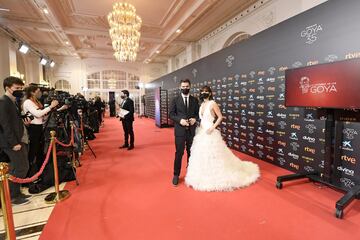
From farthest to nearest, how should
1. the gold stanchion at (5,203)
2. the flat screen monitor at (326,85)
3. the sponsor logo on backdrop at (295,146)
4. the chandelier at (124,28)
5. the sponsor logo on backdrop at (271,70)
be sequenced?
the chandelier at (124,28) → the sponsor logo on backdrop at (271,70) → the sponsor logo on backdrop at (295,146) → the flat screen monitor at (326,85) → the gold stanchion at (5,203)

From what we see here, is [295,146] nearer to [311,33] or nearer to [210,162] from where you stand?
[210,162]

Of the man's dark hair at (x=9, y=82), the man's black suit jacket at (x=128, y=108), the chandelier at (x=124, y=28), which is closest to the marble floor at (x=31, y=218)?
the man's dark hair at (x=9, y=82)

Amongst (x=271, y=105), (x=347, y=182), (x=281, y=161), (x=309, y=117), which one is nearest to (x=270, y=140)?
(x=281, y=161)

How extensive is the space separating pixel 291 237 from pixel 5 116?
321 centimetres

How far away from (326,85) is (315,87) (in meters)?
0.15

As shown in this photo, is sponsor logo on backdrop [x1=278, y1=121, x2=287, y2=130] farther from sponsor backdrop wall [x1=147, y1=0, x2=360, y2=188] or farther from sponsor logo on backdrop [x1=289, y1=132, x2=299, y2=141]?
sponsor logo on backdrop [x1=289, y1=132, x2=299, y2=141]

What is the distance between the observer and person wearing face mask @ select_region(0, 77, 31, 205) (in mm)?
2430

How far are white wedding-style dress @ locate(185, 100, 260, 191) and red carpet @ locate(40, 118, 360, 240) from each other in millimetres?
130

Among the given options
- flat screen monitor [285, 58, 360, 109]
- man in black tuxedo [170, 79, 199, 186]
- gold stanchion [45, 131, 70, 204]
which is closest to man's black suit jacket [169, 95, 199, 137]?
man in black tuxedo [170, 79, 199, 186]

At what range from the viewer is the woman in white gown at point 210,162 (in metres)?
2.99

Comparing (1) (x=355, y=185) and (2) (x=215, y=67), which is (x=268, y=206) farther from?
(2) (x=215, y=67)

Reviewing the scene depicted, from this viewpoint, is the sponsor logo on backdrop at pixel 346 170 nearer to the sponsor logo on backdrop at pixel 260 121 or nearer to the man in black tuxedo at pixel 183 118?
the sponsor logo on backdrop at pixel 260 121

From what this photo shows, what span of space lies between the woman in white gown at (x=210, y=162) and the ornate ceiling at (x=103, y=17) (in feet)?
15.2

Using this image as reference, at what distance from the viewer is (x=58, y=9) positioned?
7.26 m
